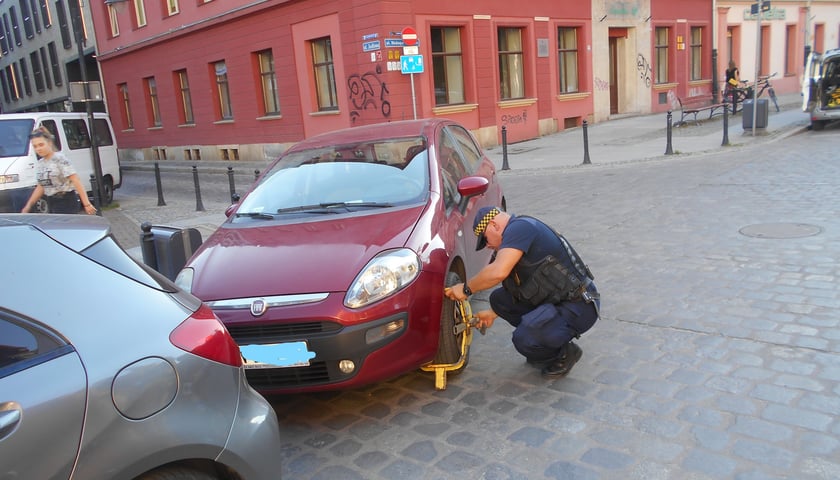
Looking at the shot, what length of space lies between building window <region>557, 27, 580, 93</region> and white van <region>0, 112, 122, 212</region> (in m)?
14.3

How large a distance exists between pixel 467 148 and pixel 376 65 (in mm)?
11732

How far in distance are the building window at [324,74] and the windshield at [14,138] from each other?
8763 millimetres

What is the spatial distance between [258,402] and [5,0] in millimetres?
52900

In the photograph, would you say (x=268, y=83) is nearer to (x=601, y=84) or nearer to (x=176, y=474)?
(x=601, y=84)

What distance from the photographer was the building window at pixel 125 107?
2943 cm

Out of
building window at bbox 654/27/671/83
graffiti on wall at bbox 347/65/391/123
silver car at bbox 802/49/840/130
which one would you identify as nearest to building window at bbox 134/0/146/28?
graffiti on wall at bbox 347/65/391/123

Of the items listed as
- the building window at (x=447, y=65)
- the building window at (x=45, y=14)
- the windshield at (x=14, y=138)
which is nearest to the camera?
the windshield at (x=14, y=138)

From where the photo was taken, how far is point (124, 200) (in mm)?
15742

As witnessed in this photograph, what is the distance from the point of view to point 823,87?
16.0 metres

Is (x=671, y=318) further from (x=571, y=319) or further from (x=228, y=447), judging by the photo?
(x=228, y=447)

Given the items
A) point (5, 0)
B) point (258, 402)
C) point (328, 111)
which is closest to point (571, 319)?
point (258, 402)

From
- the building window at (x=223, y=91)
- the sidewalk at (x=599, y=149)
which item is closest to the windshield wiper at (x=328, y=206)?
the sidewalk at (x=599, y=149)

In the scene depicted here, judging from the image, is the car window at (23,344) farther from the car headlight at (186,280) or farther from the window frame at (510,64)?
the window frame at (510,64)

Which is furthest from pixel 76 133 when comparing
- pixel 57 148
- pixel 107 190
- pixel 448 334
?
pixel 448 334
